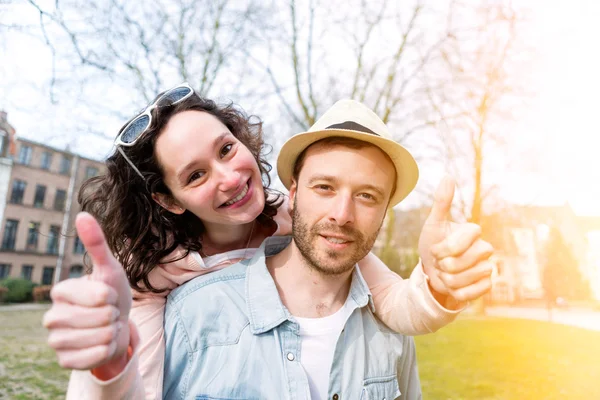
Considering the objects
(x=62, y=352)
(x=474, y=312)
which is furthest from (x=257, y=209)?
(x=474, y=312)

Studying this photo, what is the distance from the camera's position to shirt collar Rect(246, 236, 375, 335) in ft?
4.64

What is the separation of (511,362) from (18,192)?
91.2ft

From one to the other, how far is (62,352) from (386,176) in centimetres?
116

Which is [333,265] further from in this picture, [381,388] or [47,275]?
[47,275]

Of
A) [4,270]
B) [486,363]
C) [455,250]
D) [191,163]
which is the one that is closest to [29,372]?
[191,163]

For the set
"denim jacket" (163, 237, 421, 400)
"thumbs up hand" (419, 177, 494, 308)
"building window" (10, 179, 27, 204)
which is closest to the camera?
"thumbs up hand" (419, 177, 494, 308)

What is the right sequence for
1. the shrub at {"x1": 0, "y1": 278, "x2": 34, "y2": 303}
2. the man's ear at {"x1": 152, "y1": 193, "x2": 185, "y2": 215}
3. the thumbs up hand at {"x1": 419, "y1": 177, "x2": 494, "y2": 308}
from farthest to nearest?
the shrub at {"x1": 0, "y1": 278, "x2": 34, "y2": 303}, the man's ear at {"x1": 152, "y1": 193, "x2": 185, "y2": 215}, the thumbs up hand at {"x1": 419, "y1": 177, "x2": 494, "y2": 308}

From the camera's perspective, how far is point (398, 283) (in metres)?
1.61

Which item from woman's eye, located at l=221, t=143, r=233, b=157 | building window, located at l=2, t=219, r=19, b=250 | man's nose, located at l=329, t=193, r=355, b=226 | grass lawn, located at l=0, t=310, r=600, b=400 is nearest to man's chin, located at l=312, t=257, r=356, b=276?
man's nose, located at l=329, t=193, r=355, b=226

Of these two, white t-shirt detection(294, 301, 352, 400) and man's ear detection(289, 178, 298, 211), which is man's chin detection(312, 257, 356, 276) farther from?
man's ear detection(289, 178, 298, 211)

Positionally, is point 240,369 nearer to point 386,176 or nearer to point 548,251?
point 386,176

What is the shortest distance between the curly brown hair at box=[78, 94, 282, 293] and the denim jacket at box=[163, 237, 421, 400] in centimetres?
24

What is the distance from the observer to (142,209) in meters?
1.80

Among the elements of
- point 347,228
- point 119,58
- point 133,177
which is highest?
point 119,58
